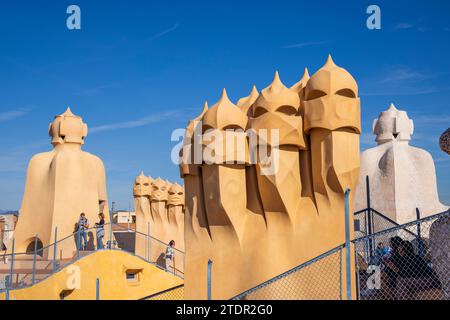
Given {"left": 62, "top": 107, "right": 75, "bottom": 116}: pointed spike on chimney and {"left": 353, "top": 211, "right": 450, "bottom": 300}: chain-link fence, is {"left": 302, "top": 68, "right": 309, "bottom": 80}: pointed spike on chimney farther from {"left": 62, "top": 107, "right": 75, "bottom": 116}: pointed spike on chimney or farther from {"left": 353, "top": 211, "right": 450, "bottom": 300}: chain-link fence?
{"left": 62, "top": 107, "right": 75, "bottom": 116}: pointed spike on chimney

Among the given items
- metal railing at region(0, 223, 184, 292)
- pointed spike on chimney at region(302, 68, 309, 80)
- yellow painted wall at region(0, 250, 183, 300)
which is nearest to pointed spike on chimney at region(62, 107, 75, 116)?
metal railing at region(0, 223, 184, 292)

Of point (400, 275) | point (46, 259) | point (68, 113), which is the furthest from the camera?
point (68, 113)

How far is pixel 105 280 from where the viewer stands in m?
13.8

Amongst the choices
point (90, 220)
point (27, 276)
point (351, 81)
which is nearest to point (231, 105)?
point (351, 81)

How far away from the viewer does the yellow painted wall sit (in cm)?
1201

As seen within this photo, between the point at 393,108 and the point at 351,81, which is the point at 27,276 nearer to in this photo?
the point at 351,81

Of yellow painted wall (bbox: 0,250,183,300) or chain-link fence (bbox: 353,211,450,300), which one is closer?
chain-link fence (bbox: 353,211,450,300)

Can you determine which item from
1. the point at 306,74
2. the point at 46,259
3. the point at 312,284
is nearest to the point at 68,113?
the point at 46,259

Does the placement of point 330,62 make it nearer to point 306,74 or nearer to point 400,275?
point 306,74

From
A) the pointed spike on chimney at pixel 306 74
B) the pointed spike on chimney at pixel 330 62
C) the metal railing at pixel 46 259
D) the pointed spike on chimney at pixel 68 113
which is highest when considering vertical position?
the pointed spike on chimney at pixel 68 113

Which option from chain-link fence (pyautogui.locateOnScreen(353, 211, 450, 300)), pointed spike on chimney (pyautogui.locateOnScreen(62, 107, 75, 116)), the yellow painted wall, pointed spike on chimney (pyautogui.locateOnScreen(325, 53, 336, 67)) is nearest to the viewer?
chain-link fence (pyautogui.locateOnScreen(353, 211, 450, 300))

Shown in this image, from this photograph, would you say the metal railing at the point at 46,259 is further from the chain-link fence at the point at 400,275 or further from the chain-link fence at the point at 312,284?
the chain-link fence at the point at 400,275

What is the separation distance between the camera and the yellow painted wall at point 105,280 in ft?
39.4

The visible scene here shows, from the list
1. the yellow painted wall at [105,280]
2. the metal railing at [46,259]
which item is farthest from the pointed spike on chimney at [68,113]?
the yellow painted wall at [105,280]
